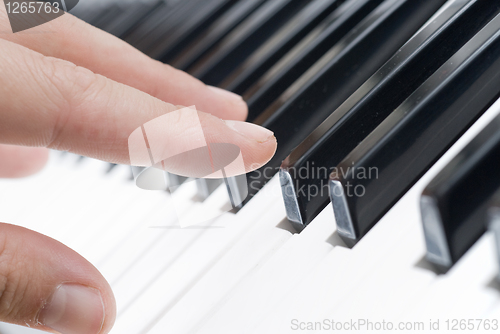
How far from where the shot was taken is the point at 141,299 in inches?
35.0

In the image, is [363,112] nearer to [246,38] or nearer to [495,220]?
[495,220]

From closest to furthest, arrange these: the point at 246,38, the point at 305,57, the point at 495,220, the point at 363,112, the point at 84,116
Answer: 1. the point at 495,220
2. the point at 363,112
3. the point at 84,116
4. the point at 305,57
5. the point at 246,38

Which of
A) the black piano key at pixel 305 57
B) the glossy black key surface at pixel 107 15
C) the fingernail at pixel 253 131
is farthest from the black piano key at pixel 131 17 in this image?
the fingernail at pixel 253 131

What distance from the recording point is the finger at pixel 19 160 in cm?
147

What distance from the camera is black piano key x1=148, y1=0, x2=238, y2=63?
1.32 meters

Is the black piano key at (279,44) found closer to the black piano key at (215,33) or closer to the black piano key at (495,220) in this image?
the black piano key at (215,33)

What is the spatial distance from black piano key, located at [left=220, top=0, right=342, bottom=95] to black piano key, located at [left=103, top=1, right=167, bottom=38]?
47cm

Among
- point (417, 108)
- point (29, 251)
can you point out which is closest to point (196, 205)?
point (29, 251)

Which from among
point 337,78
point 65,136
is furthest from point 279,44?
point 65,136

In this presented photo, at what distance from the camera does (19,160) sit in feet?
4.87

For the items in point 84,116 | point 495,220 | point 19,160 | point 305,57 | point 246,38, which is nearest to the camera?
point 495,220

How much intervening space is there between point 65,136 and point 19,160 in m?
0.65

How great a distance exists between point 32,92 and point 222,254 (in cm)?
43

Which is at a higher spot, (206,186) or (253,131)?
(253,131)
